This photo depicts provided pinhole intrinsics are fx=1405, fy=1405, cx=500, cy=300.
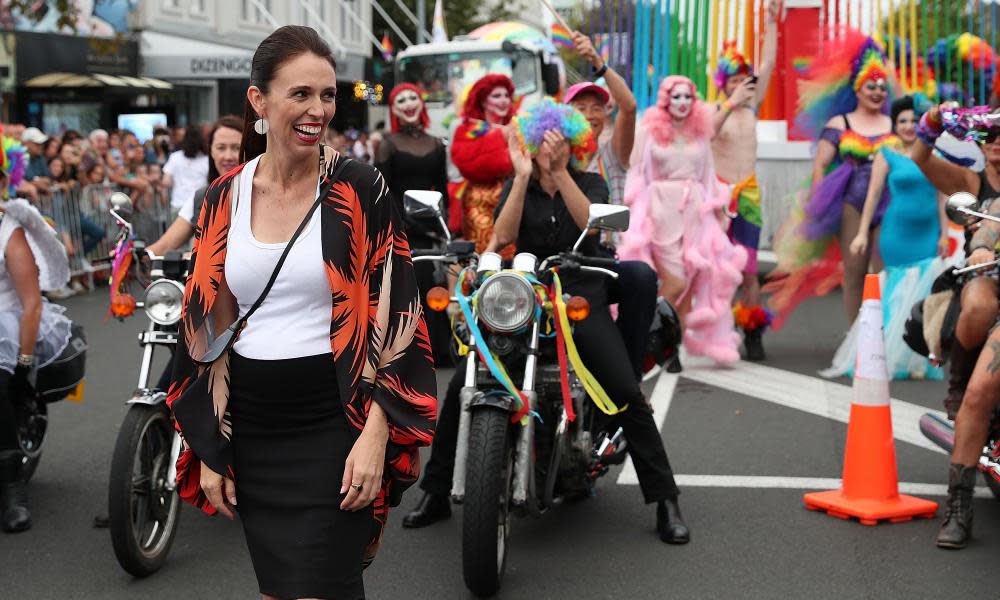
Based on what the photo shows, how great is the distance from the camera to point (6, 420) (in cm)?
Result: 612

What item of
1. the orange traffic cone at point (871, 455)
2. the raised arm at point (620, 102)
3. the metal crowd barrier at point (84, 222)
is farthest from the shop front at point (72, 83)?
the orange traffic cone at point (871, 455)

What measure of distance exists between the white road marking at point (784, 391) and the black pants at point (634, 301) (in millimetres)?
1381

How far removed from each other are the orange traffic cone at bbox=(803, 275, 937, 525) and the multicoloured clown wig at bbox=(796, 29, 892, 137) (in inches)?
167

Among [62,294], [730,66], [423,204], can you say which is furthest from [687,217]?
[62,294]

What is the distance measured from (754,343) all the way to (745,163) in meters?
1.54

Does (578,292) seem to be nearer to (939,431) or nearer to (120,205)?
(939,431)

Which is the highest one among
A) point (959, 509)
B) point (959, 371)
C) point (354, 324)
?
point (354, 324)

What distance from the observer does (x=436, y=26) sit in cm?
2444

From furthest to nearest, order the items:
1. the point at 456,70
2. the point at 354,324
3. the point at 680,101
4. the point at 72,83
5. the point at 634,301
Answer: the point at 72,83 → the point at 456,70 → the point at 680,101 → the point at 634,301 → the point at 354,324

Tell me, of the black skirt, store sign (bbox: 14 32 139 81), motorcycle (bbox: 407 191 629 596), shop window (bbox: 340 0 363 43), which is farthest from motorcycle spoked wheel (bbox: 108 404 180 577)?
shop window (bbox: 340 0 363 43)

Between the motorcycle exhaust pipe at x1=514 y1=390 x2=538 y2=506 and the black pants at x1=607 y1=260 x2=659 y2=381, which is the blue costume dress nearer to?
the black pants at x1=607 y1=260 x2=659 y2=381

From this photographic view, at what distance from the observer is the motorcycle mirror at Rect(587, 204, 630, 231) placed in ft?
17.2

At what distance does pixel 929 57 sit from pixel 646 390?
5.72 metres

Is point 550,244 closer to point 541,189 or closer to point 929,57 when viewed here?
point 541,189
